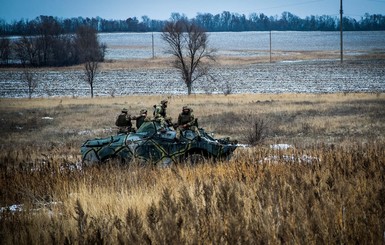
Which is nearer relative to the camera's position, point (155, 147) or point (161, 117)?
point (155, 147)

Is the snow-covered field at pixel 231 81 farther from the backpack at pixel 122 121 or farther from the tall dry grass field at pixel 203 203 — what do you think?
the tall dry grass field at pixel 203 203

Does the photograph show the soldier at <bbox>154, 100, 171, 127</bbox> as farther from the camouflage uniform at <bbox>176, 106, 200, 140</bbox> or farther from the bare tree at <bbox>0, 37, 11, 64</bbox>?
the bare tree at <bbox>0, 37, 11, 64</bbox>

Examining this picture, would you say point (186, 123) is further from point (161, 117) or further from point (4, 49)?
point (4, 49)

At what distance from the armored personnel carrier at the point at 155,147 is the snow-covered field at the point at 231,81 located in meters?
33.4

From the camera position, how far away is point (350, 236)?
3660 mm

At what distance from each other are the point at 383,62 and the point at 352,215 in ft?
240

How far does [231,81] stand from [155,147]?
4811 centimetres

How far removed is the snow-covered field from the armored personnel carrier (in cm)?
3343

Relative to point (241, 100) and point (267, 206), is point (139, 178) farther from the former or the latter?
point (241, 100)

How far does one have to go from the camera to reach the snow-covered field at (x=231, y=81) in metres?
48.5

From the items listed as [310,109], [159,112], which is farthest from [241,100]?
[159,112]

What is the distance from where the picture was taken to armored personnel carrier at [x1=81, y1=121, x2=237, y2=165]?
33.3 feet

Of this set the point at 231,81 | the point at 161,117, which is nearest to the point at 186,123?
the point at 161,117

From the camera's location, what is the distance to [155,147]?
10.3 metres
